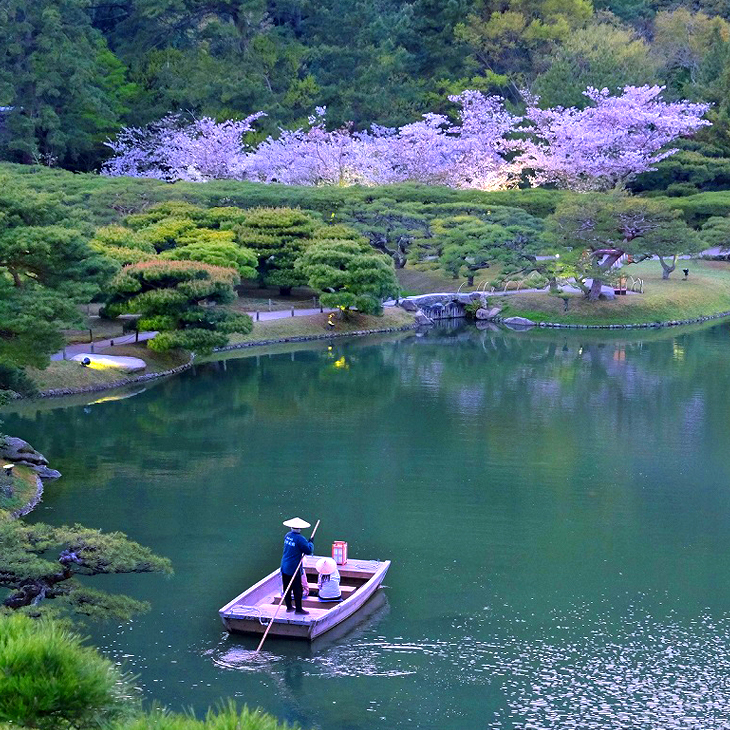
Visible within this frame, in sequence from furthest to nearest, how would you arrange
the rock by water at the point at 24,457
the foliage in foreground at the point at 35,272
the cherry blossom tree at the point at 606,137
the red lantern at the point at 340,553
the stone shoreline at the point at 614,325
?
the cherry blossom tree at the point at 606,137, the stone shoreline at the point at 614,325, the foliage in foreground at the point at 35,272, the rock by water at the point at 24,457, the red lantern at the point at 340,553

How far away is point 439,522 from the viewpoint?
61.3ft

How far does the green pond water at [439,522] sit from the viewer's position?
12906 millimetres

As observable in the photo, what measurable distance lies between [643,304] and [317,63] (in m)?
25.8

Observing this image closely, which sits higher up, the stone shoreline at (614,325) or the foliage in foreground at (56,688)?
the foliage in foreground at (56,688)

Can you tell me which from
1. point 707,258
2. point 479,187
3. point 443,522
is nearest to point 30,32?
point 479,187

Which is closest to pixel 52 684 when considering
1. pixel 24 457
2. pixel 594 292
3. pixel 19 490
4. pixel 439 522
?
pixel 439 522

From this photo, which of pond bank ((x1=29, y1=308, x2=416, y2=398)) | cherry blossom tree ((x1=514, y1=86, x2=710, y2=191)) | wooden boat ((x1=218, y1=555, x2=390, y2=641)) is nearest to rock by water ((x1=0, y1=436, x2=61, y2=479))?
wooden boat ((x1=218, y1=555, x2=390, y2=641))

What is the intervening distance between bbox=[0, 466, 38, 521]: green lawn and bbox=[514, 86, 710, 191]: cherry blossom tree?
35.9 meters

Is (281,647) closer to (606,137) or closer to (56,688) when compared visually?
(56,688)

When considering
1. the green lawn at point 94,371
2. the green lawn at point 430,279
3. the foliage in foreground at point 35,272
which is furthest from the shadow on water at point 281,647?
the green lawn at point 430,279

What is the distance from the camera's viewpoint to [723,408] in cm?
2833

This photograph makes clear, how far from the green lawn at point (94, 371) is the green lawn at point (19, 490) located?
5663mm

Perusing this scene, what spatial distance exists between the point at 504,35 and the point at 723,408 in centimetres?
3862

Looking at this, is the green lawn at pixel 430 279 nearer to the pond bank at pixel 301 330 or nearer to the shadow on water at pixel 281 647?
the pond bank at pixel 301 330
